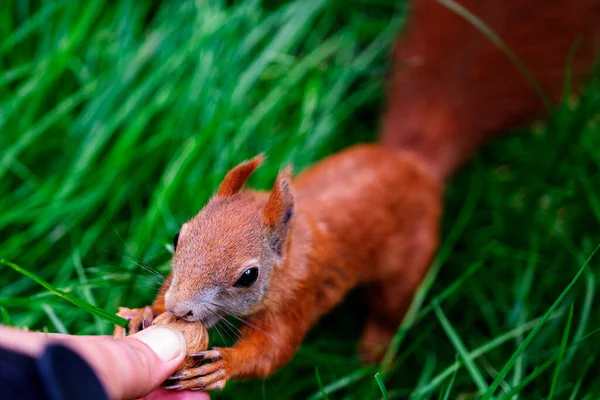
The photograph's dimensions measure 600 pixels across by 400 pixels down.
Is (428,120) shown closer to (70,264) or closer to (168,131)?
(168,131)

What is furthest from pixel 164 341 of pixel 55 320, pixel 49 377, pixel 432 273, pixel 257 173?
pixel 432 273

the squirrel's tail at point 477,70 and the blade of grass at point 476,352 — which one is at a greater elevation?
the squirrel's tail at point 477,70

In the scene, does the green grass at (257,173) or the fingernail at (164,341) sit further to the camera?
A: the green grass at (257,173)

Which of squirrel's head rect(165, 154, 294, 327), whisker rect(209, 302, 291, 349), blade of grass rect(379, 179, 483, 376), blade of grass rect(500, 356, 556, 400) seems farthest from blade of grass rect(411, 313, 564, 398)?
squirrel's head rect(165, 154, 294, 327)

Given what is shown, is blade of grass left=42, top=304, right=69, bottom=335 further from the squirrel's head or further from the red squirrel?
the squirrel's head

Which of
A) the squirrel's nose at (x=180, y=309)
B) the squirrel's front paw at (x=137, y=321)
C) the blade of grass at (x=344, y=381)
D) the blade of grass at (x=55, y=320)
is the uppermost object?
the squirrel's nose at (x=180, y=309)

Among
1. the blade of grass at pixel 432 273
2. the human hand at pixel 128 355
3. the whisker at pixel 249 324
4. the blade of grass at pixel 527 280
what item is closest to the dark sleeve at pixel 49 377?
the human hand at pixel 128 355

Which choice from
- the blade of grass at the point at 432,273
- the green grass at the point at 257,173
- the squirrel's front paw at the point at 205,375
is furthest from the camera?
the blade of grass at the point at 432,273

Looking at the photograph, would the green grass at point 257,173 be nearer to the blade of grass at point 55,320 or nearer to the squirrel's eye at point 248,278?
the blade of grass at point 55,320

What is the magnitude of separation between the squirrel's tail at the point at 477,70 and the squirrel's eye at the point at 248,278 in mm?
1348

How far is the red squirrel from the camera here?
5.97ft

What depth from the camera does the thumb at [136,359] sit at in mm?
1299

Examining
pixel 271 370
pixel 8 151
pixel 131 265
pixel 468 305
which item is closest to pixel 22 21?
pixel 8 151

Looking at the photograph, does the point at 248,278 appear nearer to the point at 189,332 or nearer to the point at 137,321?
the point at 189,332
